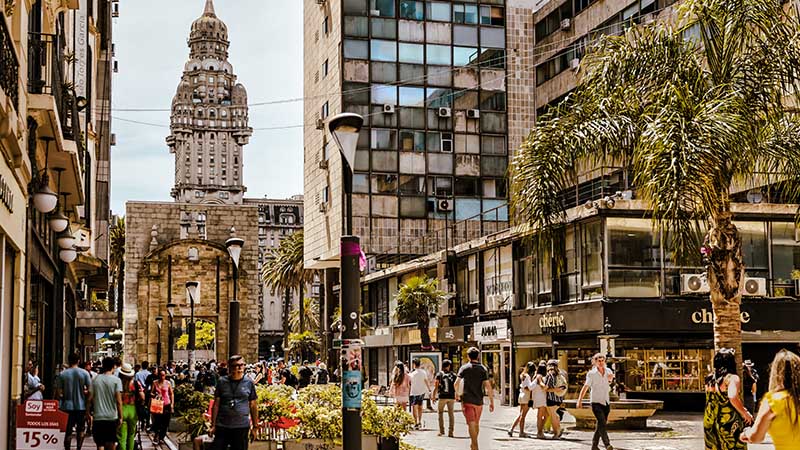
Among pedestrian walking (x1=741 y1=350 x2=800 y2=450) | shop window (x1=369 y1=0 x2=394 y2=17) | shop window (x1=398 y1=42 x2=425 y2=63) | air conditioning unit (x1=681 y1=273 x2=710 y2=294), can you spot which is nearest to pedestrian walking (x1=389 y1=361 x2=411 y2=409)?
air conditioning unit (x1=681 y1=273 x2=710 y2=294)

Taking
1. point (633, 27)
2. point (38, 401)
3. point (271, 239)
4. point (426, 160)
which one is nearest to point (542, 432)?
point (633, 27)

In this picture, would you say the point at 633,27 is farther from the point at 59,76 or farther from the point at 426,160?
the point at 426,160

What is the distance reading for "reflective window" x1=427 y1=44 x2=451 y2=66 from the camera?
58.7m

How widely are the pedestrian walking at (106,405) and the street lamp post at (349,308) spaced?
462 cm

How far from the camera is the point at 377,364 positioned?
5988 centimetres

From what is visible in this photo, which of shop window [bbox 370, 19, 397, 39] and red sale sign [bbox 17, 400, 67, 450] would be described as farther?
shop window [bbox 370, 19, 397, 39]

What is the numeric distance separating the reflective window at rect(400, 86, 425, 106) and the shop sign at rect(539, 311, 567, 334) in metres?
23.3

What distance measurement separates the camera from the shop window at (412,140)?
190ft

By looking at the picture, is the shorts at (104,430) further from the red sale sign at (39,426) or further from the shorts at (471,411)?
the shorts at (471,411)

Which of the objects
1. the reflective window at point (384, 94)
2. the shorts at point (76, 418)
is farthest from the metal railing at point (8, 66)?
the reflective window at point (384, 94)

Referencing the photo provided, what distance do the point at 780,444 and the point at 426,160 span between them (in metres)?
50.8

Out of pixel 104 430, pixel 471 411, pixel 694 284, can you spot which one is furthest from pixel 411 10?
pixel 104 430

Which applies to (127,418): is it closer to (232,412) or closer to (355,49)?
(232,412)

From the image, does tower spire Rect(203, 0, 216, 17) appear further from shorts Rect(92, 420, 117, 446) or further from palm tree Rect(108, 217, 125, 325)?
shorts Rect(92, 420, 117, 446)
